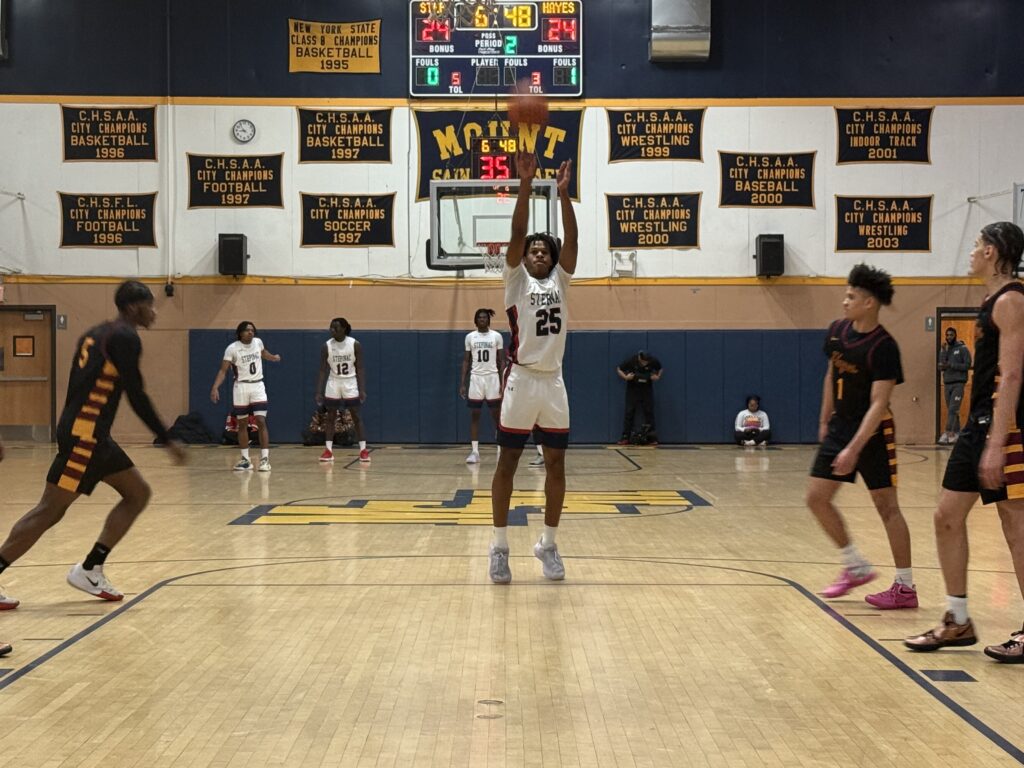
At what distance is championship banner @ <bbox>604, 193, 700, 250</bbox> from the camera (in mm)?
20219

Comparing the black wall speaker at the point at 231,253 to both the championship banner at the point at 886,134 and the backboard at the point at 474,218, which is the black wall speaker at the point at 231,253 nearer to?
the backboard at the point at 474,218

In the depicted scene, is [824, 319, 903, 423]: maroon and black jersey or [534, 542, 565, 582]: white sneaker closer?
[824, 319, 903, 423]: maroon and black jersey

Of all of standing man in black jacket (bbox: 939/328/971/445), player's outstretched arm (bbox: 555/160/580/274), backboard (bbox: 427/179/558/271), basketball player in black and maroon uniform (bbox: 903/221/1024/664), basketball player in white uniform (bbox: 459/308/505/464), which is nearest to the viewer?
basketball player in black and maroon uniform (bbox: 903/221/1024/664)

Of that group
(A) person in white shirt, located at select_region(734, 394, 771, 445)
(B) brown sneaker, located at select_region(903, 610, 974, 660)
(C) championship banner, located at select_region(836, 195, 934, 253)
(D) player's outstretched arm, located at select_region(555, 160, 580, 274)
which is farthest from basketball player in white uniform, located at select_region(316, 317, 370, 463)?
(B) brown sneaker, located at select_region(903, 610, 974, 660)

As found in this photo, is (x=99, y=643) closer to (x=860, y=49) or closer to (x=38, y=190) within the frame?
(x=38, y=190)

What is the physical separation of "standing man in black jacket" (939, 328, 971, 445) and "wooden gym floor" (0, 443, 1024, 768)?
9483 mm

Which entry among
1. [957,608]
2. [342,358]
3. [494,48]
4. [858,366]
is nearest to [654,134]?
[494,48]

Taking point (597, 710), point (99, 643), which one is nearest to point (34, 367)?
point (99, 643)

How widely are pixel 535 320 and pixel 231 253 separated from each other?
13.9m

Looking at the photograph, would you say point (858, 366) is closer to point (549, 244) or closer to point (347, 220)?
point (549, 244)

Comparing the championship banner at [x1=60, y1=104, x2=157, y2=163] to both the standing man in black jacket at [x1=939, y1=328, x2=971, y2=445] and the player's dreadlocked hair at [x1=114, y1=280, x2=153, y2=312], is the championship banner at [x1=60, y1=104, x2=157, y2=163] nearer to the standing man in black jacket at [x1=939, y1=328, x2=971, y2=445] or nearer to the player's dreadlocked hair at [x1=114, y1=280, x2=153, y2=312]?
the standing man in black jacket at [x1=939, y1=328, x2=971, y2=445]

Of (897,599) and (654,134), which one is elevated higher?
(654,134)

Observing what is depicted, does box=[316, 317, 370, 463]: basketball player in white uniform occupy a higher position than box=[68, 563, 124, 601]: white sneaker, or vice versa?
box=[316, 317, 370, 463]: basketball player in white uniform

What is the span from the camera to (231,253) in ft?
65.0
